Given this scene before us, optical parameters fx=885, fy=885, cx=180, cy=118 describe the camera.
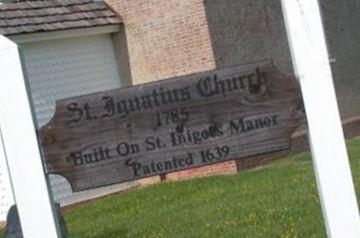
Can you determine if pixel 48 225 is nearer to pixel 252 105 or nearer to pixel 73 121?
pixel 73 121

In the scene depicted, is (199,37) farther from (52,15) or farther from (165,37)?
(52,15)

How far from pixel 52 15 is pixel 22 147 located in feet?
44.1

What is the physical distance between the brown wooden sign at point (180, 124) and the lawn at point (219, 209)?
4007 millimetres

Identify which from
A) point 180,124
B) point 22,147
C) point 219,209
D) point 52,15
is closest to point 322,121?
point 180,124

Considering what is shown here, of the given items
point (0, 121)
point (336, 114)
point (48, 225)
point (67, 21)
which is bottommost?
point (48, 225)

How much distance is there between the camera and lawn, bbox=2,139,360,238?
954 cm

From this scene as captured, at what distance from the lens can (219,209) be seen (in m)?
11.4

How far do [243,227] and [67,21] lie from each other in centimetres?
936

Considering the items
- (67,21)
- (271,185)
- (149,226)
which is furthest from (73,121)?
(67,21)

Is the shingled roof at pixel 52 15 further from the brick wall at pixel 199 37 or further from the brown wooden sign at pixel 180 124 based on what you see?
the brown wooden sign at pixel 180 124

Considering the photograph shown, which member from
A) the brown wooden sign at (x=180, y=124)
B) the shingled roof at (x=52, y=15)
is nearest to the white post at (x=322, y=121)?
the brown wooden sign at (x=180, y=124)

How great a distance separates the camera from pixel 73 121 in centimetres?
476

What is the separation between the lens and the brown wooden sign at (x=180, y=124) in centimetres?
471

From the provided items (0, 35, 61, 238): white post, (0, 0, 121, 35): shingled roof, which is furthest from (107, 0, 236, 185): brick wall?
(0, 35, 61, 238): white post
